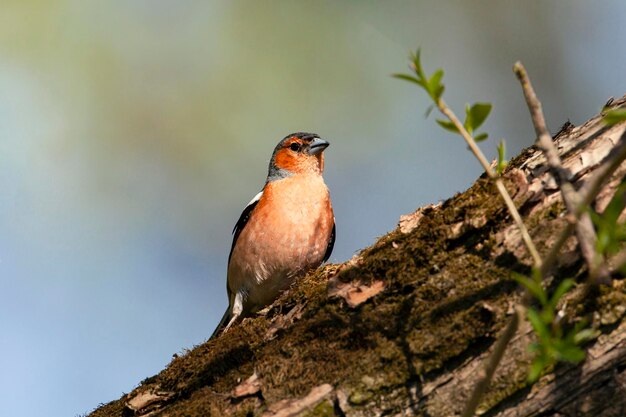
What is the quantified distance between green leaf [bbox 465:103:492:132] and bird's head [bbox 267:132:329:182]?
482 cm

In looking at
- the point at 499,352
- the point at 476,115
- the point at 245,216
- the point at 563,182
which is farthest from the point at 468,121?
the point at 245,216

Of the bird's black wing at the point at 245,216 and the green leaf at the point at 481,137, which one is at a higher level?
the bird's black wing at the point at 245,216

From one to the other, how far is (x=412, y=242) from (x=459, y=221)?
245mm

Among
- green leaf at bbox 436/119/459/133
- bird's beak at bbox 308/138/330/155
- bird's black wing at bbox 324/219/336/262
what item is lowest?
green leaf at bbox 436/119/459/133

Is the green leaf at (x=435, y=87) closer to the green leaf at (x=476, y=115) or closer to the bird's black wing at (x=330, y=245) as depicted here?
the green leaf at (x=476, y=115)

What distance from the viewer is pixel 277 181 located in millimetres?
7301

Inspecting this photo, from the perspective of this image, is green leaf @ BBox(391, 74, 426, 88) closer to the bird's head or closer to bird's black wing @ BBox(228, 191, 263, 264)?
bird's black wing @ BBox(228, 191, 263, 264)

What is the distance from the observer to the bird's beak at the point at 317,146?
7.73 metres

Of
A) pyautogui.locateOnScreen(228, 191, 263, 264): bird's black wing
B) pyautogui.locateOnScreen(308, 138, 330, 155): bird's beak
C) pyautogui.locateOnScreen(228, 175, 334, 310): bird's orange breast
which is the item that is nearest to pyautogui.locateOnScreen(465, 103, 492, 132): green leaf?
pyautogui.locateOnScreen(228, 175, 334, 310): bird's orange breast

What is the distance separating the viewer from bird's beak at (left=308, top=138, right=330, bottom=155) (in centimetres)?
773

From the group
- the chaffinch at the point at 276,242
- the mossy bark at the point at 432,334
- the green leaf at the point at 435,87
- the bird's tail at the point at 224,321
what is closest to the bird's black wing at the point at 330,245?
the chaffinch at the point at 276,242

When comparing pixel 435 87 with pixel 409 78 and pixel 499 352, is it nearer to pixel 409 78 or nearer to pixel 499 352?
pixel 409 78

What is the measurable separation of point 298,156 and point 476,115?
5.07 meters

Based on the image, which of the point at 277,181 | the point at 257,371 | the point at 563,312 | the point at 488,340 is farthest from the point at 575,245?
the point at 277,181
